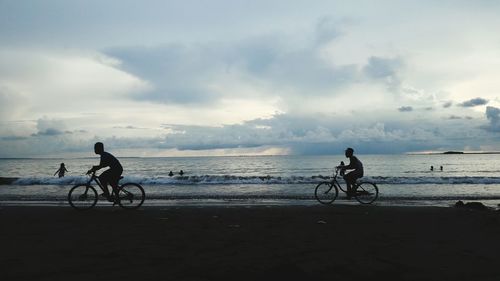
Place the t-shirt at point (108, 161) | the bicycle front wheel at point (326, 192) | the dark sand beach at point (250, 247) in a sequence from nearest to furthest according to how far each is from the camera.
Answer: the dark sand beach at point (250, 247) < the t-shirt at point (108, 161) < the bicycle front wheel at point (326, 192)

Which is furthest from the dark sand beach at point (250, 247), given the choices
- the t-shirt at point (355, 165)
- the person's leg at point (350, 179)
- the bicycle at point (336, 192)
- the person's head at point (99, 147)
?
the bicycle at point (336, 192)

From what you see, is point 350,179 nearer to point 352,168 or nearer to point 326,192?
point 352,168

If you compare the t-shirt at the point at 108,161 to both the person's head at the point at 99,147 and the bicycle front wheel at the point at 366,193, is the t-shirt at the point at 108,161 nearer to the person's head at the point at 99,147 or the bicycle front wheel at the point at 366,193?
the person's head at the point at 99,147

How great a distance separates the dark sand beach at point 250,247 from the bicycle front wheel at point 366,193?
395 centimetres

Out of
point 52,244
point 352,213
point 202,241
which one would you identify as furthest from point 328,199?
point 52,244

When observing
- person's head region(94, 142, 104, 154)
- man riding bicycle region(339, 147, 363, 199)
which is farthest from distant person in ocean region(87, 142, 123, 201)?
man riding bicycle region(339, 147, 363, 199)

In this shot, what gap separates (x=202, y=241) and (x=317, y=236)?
8.19 feet

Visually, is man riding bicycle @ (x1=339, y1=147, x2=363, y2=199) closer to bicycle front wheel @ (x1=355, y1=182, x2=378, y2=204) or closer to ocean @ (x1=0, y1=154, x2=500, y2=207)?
bicycle front wheel @ (x1=355, y1=182, x2=378, y2=204)

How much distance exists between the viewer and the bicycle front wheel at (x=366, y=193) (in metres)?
15.7

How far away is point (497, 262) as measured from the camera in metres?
6.23

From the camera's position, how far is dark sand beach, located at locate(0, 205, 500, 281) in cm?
552

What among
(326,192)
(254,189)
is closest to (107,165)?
(326,192)

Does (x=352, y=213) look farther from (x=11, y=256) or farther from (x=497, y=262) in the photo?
(x=11, y=256)

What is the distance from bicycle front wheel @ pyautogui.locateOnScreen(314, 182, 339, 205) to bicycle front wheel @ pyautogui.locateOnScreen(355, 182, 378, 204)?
0.93 meters
